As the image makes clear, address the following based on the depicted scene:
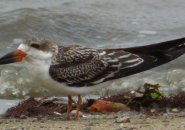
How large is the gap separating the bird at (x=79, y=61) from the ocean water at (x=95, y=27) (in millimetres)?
1944

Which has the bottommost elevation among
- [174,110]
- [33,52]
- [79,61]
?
[174,110]

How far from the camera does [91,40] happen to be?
41.4 feet

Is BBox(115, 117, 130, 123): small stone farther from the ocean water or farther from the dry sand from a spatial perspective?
the ocean water

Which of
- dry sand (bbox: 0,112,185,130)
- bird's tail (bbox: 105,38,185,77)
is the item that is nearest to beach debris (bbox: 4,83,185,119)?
dry sand (bbox: 0,112,185,130)

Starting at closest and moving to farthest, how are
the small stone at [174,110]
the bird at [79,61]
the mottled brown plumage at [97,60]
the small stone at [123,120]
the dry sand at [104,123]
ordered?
the dry sand at [104,123]
the small stone at [123,120]
the bird at [79,61]
the mottled brown plumage at [97,60]
the small stone at [174,110]

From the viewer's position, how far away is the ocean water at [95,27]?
34.7ft

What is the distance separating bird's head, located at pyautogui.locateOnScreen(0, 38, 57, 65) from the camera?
767cm

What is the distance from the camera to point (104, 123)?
24.3 ft

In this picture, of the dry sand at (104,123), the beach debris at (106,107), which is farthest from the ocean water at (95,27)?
the dry sand at (104,123)

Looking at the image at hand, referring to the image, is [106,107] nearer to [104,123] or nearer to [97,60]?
[97,60]

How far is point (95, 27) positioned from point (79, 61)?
222 inches

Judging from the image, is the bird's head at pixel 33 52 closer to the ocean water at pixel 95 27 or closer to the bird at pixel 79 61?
the bird at pixel 79 61

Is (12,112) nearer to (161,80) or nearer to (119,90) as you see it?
(119,90)

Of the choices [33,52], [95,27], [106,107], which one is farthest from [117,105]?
[95,27]
